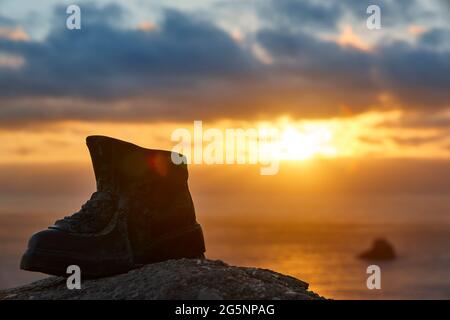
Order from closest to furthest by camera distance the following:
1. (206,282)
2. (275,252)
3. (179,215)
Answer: (206,282) → (179,215) → (275,252)

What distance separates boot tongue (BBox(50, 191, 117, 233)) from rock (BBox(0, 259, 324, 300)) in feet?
2.20

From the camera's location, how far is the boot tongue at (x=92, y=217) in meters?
9.26

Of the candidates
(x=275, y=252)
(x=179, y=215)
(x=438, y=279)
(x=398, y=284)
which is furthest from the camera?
(x=275, y=252)

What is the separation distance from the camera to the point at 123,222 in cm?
923

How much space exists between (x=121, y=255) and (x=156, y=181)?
999 mm

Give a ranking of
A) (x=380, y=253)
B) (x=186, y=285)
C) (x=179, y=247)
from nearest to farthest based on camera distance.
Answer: (x=186, y=285), (x=179, y=247), (x=380, y=253)

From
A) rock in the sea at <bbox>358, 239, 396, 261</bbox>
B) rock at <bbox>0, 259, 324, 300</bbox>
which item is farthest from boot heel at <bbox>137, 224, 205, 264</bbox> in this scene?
rock in the sea at <bbox>358, 239, 396, 261</bbox>

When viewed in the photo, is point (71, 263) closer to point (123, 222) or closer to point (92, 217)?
point (92, 217)

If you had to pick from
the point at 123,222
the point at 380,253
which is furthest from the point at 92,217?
the point at 380,253

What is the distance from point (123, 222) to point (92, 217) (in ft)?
1.34

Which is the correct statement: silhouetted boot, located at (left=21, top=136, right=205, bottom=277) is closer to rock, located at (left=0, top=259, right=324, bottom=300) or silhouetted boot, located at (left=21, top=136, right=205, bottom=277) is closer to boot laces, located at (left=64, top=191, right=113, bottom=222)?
boot laces, located at (left=64, top=191, right=113, bottom=222)
